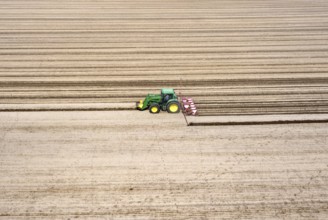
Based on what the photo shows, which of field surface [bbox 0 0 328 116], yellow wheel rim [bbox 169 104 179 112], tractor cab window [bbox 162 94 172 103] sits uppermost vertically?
field surface [bbox 0 0 328 116]

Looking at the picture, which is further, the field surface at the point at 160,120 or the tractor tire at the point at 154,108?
the tractor tire at the point at 154,108

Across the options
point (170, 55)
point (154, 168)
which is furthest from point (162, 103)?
point (170, 55)

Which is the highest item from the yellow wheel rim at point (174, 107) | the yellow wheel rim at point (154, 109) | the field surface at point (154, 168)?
the yellow wheel rim at point (154, 109)

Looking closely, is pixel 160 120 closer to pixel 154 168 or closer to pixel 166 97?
pixel 166 97

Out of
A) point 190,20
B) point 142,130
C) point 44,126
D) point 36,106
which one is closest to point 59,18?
point 190,20

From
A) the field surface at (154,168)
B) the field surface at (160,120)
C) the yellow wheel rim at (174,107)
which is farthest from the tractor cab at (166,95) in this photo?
the field surface at (160,120)

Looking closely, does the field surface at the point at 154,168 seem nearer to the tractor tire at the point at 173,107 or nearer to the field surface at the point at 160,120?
the field surface at the point at 160,120

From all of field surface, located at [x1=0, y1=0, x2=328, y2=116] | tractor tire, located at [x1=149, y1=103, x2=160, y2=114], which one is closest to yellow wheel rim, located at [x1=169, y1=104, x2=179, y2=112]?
tractor tire, located at [x1=149, y1=103, x2=160, y2=114]

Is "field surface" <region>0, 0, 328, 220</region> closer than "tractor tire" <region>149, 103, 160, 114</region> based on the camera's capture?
Yes

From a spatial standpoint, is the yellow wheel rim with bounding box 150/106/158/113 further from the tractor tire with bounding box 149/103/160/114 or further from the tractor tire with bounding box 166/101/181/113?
the tractor tire with bounding box 166/101/181/113
